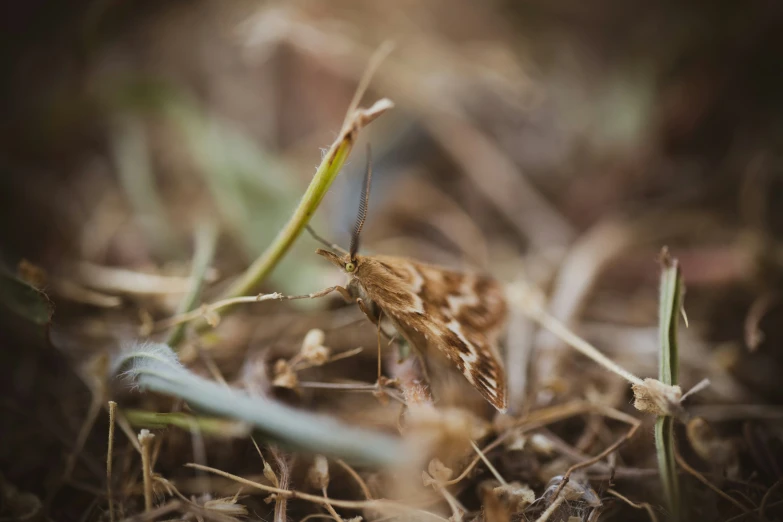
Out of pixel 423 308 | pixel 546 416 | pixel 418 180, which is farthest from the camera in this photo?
pixel 418 180

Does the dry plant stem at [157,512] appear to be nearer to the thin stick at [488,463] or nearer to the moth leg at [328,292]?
the moth leg at [328,292]

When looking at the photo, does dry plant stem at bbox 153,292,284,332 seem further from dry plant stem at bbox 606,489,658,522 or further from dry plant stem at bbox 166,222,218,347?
dry plant stem at bbox 606,489,658,522

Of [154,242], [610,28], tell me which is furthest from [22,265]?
[610,28]

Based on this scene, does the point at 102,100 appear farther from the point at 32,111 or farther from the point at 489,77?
the point at 489,77

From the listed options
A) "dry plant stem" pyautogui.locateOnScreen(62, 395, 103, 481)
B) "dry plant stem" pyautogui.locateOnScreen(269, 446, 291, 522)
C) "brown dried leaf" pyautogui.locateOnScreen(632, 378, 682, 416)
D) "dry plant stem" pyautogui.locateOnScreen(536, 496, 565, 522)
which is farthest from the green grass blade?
"dry plant stem" pyautogui.locateOnScreen(62, 395, 103, 481)

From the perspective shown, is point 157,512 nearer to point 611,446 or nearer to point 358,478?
point 358,478

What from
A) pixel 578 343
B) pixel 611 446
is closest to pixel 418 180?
pixel 578 343

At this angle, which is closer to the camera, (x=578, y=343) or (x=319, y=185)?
(x=319, y=185)
